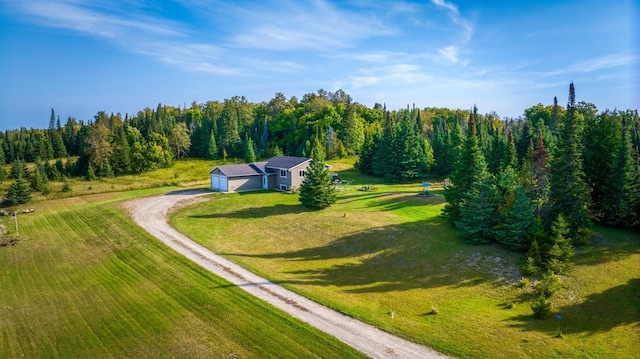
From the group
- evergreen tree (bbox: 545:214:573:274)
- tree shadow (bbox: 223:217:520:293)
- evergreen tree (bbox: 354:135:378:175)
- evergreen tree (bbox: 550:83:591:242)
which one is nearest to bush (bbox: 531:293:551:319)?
tree shadow (bbox: 223:217:520:293)

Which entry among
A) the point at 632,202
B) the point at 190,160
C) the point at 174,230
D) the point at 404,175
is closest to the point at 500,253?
the point at 632,202

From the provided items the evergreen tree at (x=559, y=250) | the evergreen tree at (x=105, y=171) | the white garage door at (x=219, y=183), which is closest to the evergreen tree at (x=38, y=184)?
the evergreen tree at (x=105, y=171)

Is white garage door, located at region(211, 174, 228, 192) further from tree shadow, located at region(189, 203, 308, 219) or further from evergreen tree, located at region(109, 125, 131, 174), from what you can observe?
evergreen tree, located at region(109, 125, 131, 174)

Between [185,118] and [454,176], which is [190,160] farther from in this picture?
[454,176]

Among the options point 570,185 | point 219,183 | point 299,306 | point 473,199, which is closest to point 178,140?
point 219,183

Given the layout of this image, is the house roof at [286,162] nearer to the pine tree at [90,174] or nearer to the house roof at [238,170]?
the house roof at [238,170]

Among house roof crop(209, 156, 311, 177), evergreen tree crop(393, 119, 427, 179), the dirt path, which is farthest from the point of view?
evergreen tree crop(393, 119, 427, 179)

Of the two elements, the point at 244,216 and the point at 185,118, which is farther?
the point at 185,118
